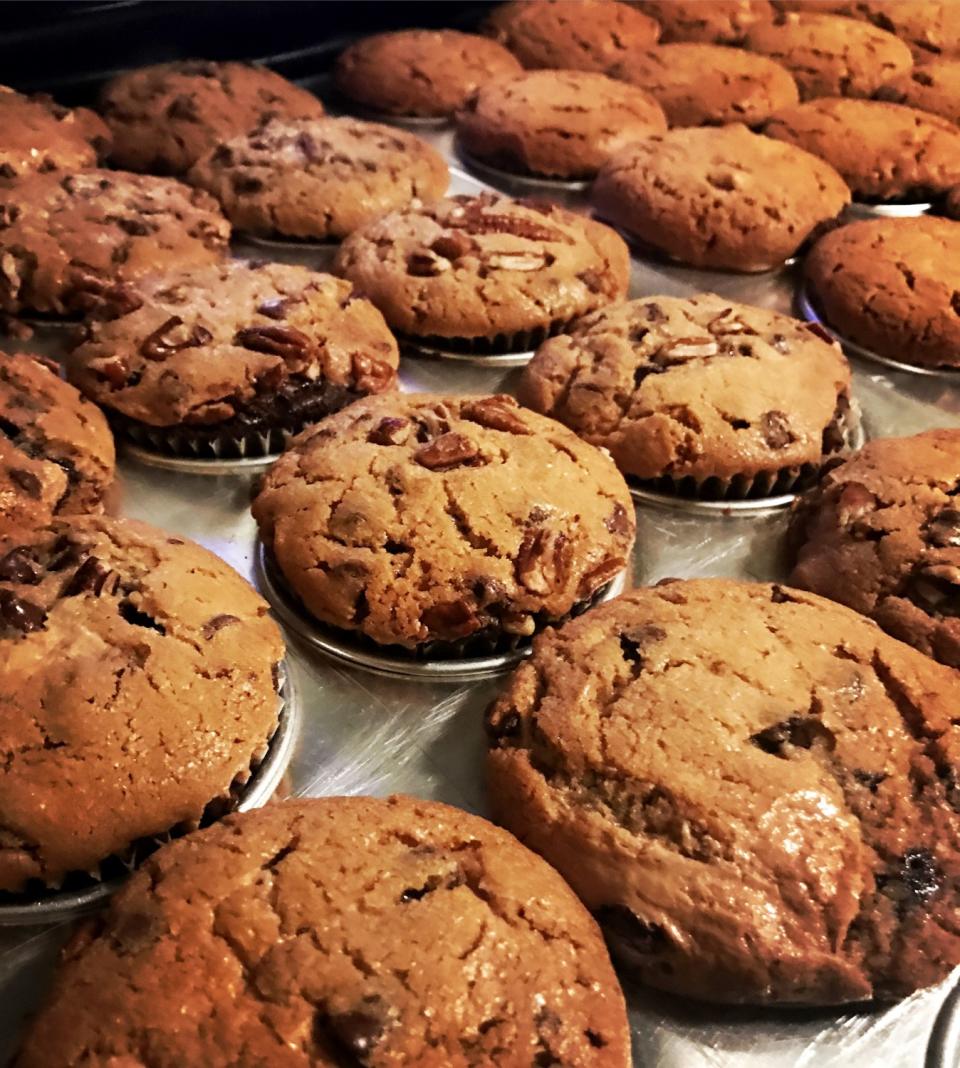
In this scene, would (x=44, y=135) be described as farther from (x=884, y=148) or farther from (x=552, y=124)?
(x=884, y=148)

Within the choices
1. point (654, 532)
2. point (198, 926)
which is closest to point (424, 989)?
point (198, 926)

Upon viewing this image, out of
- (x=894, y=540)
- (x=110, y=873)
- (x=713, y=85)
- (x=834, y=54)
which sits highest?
(x=834, y=54)

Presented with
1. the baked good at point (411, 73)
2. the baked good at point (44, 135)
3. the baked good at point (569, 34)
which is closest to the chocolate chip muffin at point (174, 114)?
the baked good at point (44, 135)

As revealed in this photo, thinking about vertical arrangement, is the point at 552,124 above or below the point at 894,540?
above

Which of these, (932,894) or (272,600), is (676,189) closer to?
(272,600)

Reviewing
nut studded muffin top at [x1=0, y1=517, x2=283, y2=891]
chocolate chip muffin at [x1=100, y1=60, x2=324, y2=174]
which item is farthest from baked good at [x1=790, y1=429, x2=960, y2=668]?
chocolate chip muffin at [x1=100, y1=60, x2=324, y2=174]

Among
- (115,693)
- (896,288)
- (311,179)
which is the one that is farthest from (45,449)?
(896,288)
